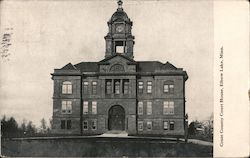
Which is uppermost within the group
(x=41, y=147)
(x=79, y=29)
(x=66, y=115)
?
(x=79, y=29)

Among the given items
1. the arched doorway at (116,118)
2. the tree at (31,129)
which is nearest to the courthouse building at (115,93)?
the arched doorway at (116,118)

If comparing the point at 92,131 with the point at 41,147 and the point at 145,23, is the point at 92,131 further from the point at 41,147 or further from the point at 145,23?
the point at 145,23

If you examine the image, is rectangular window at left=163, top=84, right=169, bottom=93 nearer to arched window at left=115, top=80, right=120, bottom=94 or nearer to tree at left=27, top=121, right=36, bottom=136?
arched window at left=115, top=80, right=120, bottom=94

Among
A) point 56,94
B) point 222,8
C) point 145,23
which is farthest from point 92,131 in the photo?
point 222,8

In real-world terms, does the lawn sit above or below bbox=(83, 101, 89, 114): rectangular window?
below

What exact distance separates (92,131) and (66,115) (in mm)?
197

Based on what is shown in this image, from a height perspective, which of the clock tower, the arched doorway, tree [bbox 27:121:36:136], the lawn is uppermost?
the clock tower

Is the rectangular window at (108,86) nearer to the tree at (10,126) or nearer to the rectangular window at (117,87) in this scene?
the rectangular window at (117,87)

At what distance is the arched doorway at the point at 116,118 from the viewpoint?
3039mm

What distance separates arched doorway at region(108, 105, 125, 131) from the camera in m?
3.04

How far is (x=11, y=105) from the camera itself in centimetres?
308

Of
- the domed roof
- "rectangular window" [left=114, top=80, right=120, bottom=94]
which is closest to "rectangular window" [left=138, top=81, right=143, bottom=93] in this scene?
"rectangular window" [left=114, top=80, right=120, bottom=94]

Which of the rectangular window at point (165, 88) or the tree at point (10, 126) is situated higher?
the rectangular window at point (165, 88)

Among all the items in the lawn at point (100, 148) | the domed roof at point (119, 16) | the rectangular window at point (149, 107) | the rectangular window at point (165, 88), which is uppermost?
the domed roof at point (119, 16)
